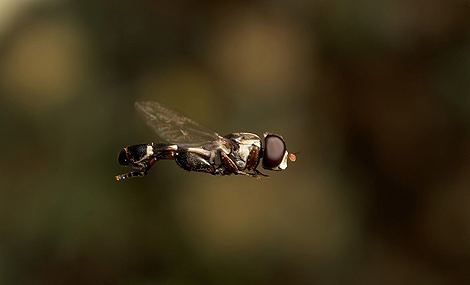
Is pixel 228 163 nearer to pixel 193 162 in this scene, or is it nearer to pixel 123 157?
pixel 193 162

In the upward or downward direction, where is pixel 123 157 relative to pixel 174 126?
downward

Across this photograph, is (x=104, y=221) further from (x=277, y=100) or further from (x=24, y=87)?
(x=277, y=100)

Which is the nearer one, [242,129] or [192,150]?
[192,150]

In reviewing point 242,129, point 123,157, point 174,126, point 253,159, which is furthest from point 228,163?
point 242,129

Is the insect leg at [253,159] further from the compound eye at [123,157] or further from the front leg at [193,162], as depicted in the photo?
the compound eye at [123,157]

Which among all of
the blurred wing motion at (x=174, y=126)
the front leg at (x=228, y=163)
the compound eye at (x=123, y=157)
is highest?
the blurred wing motion at (x=174, y=126)

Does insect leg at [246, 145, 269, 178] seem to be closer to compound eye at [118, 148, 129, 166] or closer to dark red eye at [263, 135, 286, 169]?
dark red eye at [263, 135, 286, 169]

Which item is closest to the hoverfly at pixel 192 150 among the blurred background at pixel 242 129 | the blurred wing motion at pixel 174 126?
the blurred wing motion at pixel 174 126
